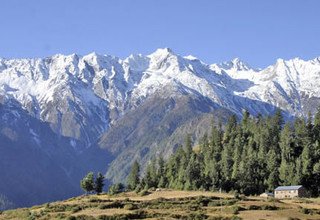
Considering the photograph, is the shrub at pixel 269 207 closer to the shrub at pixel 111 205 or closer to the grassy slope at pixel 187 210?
the grassy slope at pixel 187 210

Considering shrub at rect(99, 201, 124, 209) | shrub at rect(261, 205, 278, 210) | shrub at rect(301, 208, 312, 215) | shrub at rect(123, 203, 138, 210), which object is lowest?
shrub at rect(301, 208, 312, 215)

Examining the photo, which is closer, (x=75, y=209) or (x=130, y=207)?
(x=130, y=207)

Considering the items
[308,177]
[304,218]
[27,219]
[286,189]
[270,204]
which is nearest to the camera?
[304,218]

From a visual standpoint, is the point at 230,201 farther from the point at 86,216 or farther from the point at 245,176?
the point at 245,176

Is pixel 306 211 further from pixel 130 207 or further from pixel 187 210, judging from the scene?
pixel 130 207

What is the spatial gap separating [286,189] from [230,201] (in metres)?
40.4

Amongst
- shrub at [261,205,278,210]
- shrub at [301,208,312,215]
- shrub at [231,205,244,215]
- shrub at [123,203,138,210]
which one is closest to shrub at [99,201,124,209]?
shrub at [123,203,138,210]

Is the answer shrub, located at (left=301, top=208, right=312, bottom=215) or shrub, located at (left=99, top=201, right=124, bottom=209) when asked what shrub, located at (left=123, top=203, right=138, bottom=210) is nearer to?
shrub, located at (left=99, top=201, right=124, bottom=209)

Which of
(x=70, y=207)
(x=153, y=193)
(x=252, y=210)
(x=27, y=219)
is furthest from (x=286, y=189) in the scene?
(x=27, y=219)

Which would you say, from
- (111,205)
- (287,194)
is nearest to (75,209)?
(111,205)

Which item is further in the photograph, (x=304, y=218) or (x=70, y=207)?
(x=70, y=207)

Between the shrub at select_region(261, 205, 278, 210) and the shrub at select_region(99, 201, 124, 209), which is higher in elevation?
the shrub at select_region(99, 201, 124, 209)

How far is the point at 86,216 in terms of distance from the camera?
120 metres

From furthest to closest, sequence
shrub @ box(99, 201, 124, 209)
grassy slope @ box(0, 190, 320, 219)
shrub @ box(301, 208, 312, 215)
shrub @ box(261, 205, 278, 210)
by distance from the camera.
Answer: shrub @ box(99, 201, 124, 209), shrub @ box(261, 205, 278, 210), shrub @ box(301, 208, 312, 215), grassy slope @ box(0, 190, 320, 219)
